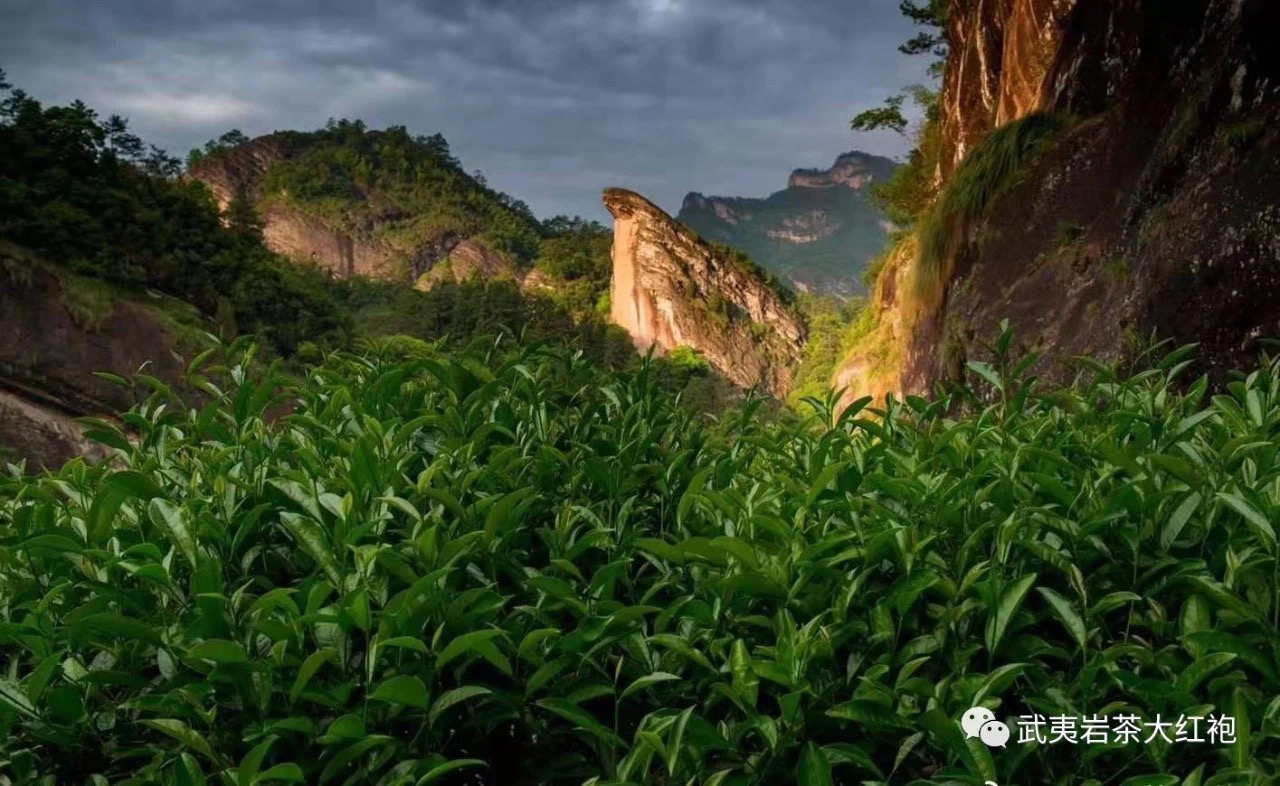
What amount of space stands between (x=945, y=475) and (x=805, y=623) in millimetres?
277

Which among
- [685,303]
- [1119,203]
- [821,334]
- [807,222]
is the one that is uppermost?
[807,222]

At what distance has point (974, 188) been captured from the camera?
530cm

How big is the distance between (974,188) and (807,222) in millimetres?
111658

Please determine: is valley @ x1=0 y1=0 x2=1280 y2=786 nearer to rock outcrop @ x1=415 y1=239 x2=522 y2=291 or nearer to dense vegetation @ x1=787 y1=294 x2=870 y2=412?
dense vegetation @ x1=787 y1=294 x2=870 y2=412

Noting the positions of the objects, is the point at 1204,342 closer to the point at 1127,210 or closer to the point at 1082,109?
the point at 1127,210

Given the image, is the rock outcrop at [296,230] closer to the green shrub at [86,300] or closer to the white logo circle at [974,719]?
the green shrub at [86,300]

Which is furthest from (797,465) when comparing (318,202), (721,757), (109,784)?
(318,202)

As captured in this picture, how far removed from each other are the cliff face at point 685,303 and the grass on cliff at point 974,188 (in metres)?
33.5

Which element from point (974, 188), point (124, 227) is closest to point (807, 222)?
point (124, 227)

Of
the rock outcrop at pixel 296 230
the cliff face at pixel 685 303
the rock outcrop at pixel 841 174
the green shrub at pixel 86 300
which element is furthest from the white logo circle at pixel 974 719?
the rock outcrop at pixel 841 174

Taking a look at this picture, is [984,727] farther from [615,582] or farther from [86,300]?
[86,300]

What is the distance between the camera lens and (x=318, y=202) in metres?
61.0

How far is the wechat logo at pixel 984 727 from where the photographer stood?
834mm

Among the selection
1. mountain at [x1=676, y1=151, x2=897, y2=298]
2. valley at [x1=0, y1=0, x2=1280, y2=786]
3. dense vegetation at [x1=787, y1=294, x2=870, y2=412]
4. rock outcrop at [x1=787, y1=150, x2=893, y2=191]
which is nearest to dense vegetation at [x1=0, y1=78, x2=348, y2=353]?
valley at [x1=0, y1=0, x2=1280, y2=786]
